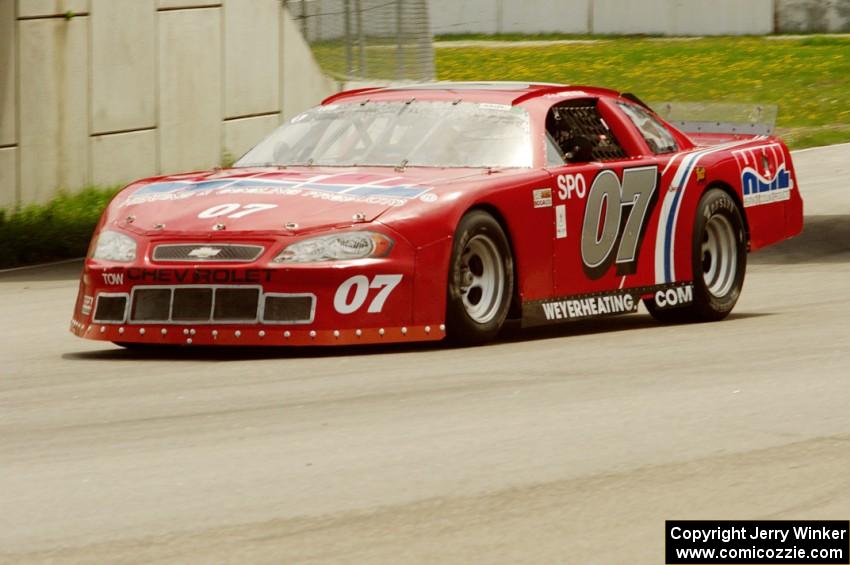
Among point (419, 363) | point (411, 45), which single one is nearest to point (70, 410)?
point (419, 363)

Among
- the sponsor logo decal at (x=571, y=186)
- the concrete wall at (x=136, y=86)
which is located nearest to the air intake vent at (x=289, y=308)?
the sponsor logo decal at (x=571, y=186)

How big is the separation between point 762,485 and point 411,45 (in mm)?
16653

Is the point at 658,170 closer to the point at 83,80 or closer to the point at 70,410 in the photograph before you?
the point at 70,410

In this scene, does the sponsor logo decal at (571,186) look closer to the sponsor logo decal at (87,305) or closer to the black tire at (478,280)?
the black tire at (478,280)

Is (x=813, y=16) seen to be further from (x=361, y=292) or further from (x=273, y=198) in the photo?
(x=361, y=292)

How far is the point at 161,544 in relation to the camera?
16.3 ft

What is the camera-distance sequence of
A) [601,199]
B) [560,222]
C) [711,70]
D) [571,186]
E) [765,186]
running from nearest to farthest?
[560,222] < [571,186] < [601,199] < [765,186] < [711,70]

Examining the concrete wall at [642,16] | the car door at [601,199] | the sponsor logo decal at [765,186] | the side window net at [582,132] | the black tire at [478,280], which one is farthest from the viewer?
the concrete wall at [642,16]

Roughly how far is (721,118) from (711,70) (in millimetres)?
24167

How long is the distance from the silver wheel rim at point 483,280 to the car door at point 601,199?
0.54 m

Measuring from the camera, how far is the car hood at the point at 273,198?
862 cm

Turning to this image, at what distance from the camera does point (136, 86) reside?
60.0 ft

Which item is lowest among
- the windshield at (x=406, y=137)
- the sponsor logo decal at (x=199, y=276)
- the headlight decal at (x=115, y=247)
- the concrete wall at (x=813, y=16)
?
the sponsor logo decal at (x=199, y=276)

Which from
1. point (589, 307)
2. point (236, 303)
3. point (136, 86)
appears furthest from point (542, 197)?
point (136, 86)
